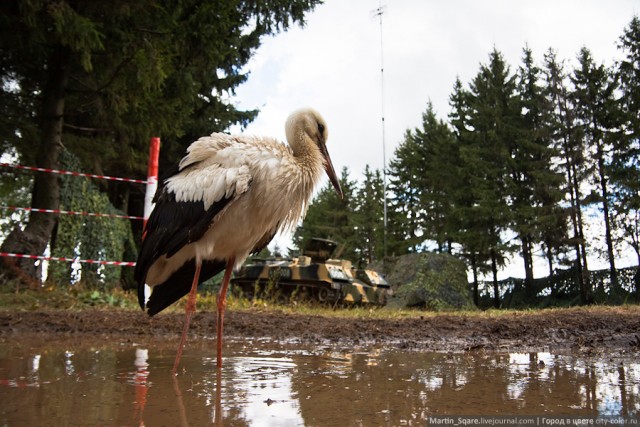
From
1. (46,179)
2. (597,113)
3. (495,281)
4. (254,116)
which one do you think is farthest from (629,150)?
(46,179)

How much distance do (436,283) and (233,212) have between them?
773 inches

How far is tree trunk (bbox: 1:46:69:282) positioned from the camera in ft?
31.9

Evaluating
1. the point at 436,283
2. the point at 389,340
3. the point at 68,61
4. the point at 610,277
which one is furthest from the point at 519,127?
the point at 389,340

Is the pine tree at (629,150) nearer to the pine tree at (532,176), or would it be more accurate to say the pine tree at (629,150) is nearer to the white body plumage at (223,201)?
the pine tree at (532,176)

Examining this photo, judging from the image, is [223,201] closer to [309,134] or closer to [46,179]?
[309,134]

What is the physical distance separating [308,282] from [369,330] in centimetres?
751

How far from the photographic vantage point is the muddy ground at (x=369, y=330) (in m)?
5.31

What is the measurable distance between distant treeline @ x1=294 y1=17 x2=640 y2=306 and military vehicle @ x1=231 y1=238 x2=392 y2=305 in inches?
374

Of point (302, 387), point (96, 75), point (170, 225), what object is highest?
point (96, 75)

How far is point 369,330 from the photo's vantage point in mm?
6402

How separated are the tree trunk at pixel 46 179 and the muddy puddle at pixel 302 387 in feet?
18.6

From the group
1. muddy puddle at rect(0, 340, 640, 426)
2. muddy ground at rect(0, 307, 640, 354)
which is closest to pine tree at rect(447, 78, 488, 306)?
muddy ground at rect(0, 307, 640, 354)

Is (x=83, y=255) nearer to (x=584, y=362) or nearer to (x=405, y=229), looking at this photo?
(x=584, y=362)

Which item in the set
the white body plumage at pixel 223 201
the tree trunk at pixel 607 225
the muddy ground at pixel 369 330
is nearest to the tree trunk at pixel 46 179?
the muddy ground at pixel 369 330
